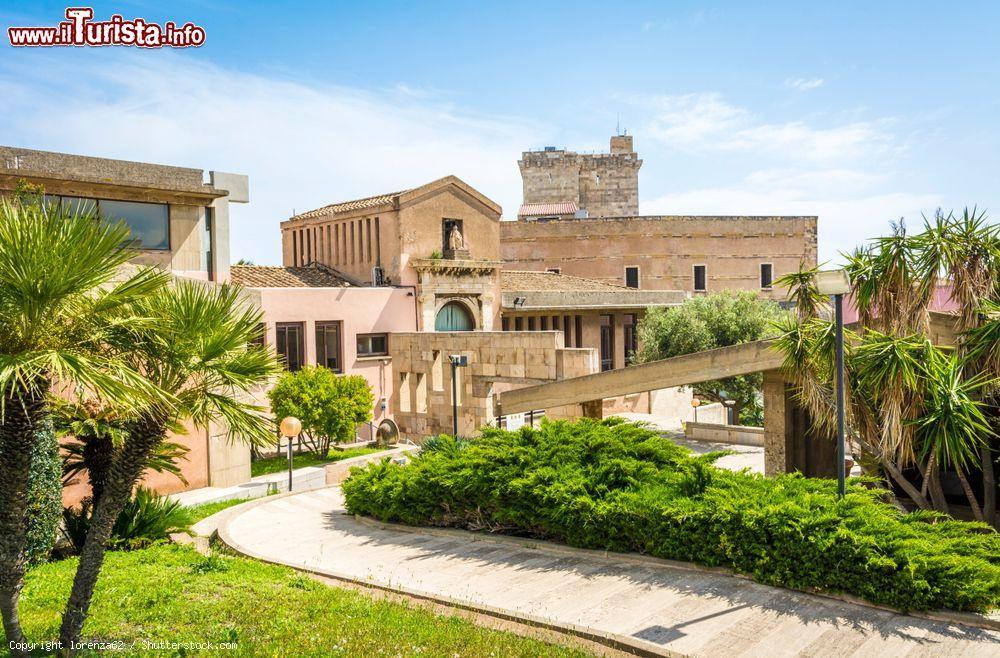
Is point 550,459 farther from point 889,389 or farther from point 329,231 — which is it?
point 329,231

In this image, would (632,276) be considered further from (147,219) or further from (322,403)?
(147,219)

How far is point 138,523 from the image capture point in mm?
13031

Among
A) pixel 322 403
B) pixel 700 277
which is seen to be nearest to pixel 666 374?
pixel 322 403

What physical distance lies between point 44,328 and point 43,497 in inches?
238

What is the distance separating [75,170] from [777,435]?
20596mm

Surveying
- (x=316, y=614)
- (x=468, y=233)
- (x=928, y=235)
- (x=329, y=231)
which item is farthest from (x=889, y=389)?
(x=329, y=231)

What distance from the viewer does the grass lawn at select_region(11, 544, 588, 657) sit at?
7797mm

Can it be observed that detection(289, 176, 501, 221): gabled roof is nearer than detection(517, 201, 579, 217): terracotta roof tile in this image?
Yes

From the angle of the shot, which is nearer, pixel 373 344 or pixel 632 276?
pixel 373 344

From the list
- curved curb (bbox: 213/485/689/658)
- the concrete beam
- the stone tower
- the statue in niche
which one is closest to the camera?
curved curb (bbox: 213/485/689/658)

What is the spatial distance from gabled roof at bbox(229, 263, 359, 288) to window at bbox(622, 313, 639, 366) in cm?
1508

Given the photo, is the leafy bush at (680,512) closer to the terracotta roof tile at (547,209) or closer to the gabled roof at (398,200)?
the gabled roof at (398,200)

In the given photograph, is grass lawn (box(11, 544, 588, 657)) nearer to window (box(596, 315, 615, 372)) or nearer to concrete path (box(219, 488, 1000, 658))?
concrete path (box(219, 488, 1000, 658))

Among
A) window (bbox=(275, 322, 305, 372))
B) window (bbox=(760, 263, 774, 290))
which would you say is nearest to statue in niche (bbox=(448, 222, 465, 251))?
window (bbox=(275, 322, 305, 372))
